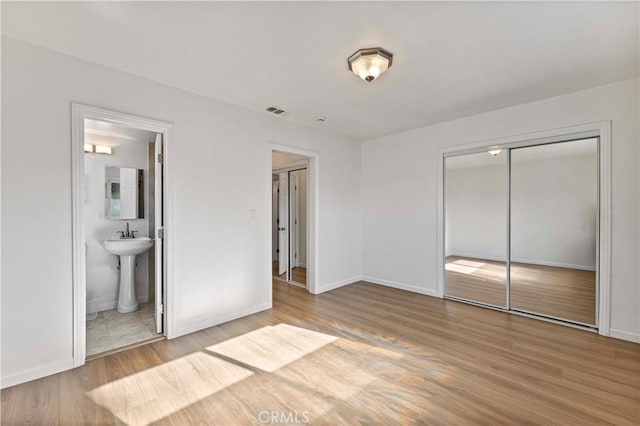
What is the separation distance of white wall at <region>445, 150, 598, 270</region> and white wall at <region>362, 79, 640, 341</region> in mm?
261

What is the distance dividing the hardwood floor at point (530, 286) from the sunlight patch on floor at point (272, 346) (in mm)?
2348

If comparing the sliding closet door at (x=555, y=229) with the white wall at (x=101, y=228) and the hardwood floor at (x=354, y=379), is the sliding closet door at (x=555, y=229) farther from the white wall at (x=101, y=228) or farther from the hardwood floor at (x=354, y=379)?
the white wall at (x=101, y=228)

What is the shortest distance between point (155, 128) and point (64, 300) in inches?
67.5

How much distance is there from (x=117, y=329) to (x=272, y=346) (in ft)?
5.86

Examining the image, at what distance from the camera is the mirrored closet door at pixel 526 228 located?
3164 mm

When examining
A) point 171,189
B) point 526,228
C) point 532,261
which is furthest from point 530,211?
point 171,189

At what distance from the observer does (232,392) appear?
79.8 inches

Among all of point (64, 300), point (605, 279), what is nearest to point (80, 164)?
point (64, 300)

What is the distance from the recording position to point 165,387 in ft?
6.82

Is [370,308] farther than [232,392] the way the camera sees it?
Yes

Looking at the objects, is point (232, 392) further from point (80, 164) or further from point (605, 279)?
point (605, 279)

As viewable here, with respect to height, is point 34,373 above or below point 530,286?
below

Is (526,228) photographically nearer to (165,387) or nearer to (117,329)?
(165,387)

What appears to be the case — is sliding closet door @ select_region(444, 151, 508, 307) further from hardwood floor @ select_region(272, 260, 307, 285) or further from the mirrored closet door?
hardwood floor @ select_region(272, 260, 307, 285)
